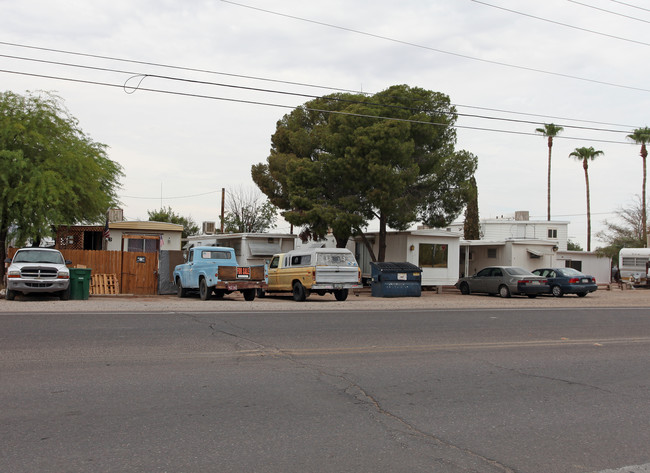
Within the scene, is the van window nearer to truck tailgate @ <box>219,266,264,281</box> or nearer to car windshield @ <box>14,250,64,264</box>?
truck tailgate @ <box>219,266,264,281</box>

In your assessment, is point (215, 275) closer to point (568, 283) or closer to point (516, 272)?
point (516, 272)

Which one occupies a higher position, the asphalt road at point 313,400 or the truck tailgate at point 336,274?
the truck tailgate at point 336,274

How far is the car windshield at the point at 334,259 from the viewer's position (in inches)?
857

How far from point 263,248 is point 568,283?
47.2ft

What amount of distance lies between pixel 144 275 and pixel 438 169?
13966 millimetres

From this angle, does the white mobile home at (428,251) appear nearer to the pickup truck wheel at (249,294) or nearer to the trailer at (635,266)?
the pickup truck wheel at (249,294)

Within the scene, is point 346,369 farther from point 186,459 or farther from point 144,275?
point 144,275

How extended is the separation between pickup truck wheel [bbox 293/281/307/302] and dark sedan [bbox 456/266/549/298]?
34.5 feet

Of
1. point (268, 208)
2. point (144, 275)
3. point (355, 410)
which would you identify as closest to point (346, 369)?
point (355, 410)

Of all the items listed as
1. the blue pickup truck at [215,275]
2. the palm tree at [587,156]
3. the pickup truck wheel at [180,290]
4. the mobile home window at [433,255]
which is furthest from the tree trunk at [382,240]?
the palm tree at [587,156]

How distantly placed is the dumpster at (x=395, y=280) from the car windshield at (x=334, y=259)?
3.42 metres

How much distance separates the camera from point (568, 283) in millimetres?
28750

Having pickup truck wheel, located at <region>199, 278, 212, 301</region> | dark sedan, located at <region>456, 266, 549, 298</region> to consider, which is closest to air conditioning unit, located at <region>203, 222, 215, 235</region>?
pickup truck wheel, located at <region>199, 278, 212, 301</region>

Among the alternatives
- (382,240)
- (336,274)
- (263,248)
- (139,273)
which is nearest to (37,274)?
(139,273)
